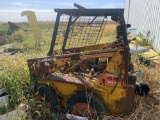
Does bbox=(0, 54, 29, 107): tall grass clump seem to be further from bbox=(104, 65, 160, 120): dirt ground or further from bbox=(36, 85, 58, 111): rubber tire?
bbox=(104, 65, 160, 120): dirt ground

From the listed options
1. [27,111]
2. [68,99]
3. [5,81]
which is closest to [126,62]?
[68,99]

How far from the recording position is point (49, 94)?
4.05 m

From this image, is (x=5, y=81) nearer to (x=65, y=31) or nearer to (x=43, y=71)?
(x=43, y=71)

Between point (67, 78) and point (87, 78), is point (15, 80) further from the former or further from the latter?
point (87, 78)

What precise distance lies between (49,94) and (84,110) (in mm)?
645

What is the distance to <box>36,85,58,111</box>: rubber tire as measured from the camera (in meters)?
4.03

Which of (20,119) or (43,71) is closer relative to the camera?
(20,119)

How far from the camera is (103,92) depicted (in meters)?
3.83

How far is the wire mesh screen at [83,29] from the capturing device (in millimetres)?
4207

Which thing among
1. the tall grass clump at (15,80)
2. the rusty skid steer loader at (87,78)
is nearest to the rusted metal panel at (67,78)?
the rusty skid steer loader at (87,78)

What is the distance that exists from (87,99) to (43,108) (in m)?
0.72

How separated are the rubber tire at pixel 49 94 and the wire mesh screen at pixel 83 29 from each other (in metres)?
1.10

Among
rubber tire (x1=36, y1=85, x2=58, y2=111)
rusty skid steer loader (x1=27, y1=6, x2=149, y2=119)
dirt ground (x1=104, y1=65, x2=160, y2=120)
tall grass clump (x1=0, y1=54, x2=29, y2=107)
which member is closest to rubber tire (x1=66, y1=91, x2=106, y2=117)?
rusty skid steer loader (x1=27, y1=6, x2=149, y2=119)

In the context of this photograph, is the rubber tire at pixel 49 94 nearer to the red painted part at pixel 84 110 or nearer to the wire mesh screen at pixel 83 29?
the red painted part at pixel 84 110
